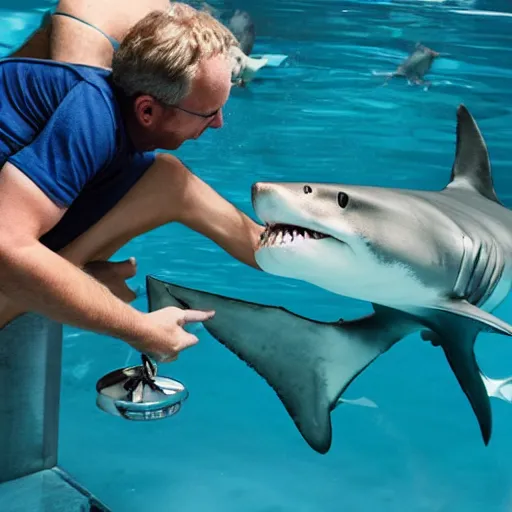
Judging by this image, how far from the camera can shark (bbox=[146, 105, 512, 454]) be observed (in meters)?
1.57

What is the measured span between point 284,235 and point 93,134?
1.32 feet

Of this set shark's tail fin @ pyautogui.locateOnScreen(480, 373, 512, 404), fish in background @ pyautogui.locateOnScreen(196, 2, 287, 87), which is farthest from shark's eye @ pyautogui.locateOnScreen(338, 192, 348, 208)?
fish in background @ pyautogui.locateOnScreen(196, 2, 287, 87)

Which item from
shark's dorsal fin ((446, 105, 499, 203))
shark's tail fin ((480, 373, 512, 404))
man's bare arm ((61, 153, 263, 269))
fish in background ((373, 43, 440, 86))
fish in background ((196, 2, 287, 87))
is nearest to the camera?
man's bare arm ((61, 153, 263, 269))

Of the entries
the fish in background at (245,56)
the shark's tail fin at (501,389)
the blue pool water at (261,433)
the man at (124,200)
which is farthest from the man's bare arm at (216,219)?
the fish in background at (245,56)

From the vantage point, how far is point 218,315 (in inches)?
78.7

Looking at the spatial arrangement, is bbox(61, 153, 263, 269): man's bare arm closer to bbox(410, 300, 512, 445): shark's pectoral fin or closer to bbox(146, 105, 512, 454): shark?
bbox(146, 105, 512, 454): shark

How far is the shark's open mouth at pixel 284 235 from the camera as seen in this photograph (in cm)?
153

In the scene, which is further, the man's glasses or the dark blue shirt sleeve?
the man's glasses

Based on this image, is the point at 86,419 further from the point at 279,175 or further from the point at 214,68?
the point at 279,175

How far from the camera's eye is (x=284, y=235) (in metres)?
1.54

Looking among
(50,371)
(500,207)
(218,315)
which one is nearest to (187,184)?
(218,315)

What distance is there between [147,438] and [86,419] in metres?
0.23

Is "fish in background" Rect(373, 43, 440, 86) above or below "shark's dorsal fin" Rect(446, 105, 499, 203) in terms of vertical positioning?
below

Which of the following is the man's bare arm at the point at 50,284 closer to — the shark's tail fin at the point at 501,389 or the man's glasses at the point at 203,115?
the man's glasses at the point at 203,115
